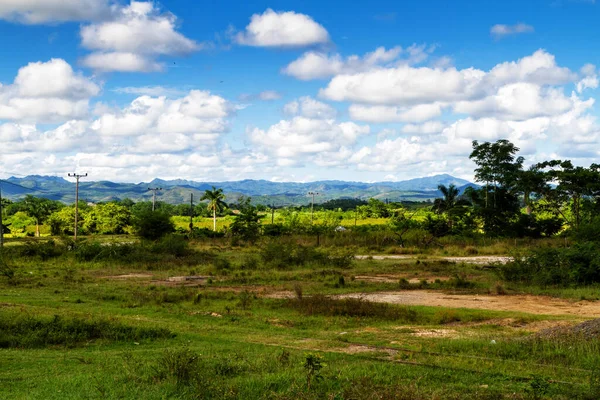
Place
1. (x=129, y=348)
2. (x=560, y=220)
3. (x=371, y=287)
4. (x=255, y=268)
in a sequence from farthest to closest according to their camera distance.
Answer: (x=560, y=220) < (x=255, y=268) < (x=371, y=287) < (x=129, y=348)

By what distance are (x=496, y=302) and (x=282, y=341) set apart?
36.9 ft

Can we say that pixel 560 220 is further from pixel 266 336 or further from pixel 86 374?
pixel 86 374

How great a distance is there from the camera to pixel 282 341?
13391 mm

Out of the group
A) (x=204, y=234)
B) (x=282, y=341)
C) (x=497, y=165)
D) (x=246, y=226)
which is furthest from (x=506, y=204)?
(x=282, y=341)

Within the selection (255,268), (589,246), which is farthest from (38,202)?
(589,246)

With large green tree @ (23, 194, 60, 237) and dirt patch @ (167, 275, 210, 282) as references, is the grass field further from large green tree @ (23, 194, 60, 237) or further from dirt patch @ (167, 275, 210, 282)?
large green tree @ (23, 194, 60, 237)

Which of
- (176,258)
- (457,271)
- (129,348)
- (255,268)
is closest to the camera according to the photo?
(129,348)

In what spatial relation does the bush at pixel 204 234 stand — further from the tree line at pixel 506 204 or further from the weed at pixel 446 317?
the weed at pixel 446 317

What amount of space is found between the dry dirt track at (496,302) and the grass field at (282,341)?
13 cm

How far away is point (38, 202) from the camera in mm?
109625

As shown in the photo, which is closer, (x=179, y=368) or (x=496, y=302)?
(x=179, y=368)

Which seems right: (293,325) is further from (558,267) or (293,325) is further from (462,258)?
(462,258)

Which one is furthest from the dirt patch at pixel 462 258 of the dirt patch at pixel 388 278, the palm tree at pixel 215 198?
the palm tree at pixel 215 198

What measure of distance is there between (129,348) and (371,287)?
14.6 metres
